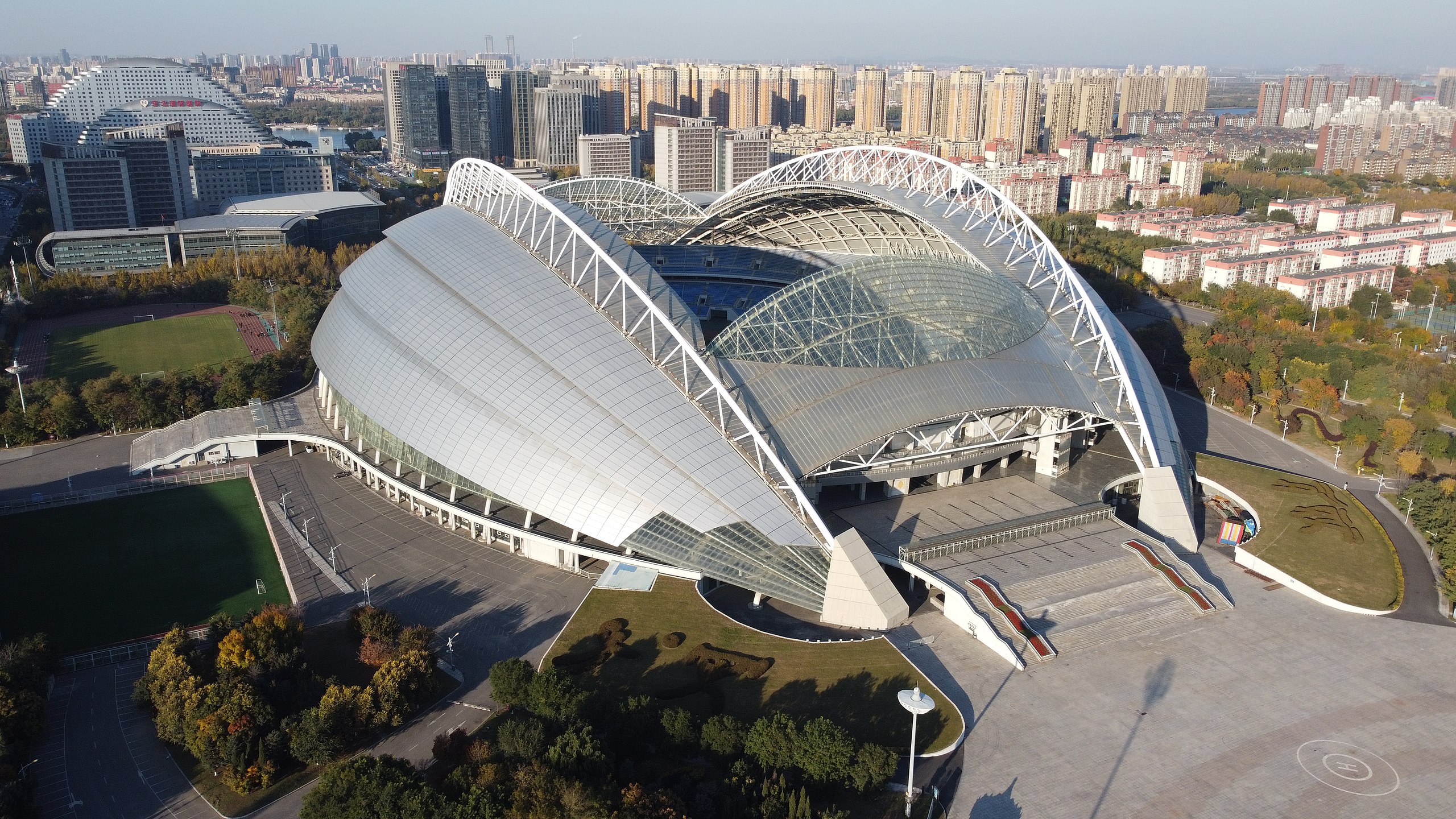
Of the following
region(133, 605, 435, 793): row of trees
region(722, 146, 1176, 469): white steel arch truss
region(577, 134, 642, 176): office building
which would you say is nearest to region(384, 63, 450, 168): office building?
region(577, 134, 642, 176): office building

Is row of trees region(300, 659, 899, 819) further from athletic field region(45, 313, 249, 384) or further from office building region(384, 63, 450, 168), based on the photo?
office building region(384, 63, 450, 168)

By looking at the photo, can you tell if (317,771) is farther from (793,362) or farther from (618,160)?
(618,160)

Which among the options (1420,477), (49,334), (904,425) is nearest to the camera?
(904,425)

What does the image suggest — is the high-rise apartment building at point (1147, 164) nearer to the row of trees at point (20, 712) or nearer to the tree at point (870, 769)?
the tree at point (870, 769)

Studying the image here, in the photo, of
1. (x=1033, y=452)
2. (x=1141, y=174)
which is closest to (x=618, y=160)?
(x=1141, y=174)

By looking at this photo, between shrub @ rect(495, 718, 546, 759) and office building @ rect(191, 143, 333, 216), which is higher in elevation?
office building @ rect(191, 143, 333, 216)
